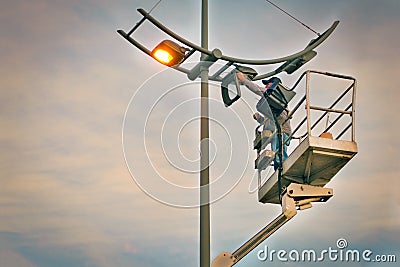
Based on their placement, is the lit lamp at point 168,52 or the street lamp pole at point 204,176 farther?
the lit lamp at point 168,52

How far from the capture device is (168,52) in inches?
320

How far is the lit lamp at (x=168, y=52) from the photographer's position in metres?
8.09

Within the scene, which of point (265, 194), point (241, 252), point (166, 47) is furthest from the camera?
point (265, 194)

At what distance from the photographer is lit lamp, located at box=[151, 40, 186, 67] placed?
8086 millimetres

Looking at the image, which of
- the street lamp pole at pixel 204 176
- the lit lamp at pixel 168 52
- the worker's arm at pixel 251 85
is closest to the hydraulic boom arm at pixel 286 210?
the street lamp pole at pixel 204 176

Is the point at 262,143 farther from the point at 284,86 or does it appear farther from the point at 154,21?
the point at 154,21

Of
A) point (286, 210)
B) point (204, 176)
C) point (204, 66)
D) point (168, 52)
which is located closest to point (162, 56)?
point (168, 52)

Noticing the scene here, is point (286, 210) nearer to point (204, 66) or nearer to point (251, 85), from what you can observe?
point (251, 85)

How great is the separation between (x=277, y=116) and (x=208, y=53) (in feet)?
8.37

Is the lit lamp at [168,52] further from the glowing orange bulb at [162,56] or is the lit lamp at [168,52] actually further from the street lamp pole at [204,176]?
the street lamp pole at [204,176]

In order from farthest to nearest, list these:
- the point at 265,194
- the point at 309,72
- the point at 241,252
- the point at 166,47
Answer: the point at 265,194 < the point at 309,72 < the point at 241,252 < the point at 166,47

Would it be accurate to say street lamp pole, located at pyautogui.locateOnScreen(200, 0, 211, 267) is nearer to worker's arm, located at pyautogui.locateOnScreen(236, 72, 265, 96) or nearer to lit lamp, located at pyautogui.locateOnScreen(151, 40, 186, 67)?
lit lamp, located at pyautogui.locateOnScreen(151, 40, 186, 67)

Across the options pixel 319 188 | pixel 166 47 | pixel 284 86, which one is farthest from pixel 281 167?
pixel 166 47

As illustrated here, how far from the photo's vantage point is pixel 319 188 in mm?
10102
